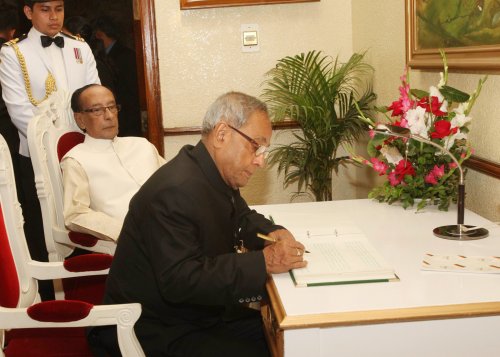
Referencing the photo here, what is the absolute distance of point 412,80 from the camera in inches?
124

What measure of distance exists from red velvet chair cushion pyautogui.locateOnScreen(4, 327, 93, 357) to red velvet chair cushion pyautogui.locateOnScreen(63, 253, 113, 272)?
0.76ft

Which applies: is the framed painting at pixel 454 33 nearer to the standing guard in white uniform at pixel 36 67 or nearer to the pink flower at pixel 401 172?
the pink flower at pixel 401 172

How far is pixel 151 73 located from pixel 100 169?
1371mm

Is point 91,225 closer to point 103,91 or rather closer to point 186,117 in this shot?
point 103,91

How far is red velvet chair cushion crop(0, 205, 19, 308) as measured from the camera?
75.6 inches

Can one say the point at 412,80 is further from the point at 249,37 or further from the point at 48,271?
the point at 48,271

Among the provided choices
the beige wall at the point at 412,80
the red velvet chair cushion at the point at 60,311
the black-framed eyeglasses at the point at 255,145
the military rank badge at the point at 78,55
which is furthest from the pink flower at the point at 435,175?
the military rank badge at the point at 78,55

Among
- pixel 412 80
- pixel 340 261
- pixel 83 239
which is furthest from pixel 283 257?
pixel 412 80

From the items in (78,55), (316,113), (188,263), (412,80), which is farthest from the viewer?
(78,55)

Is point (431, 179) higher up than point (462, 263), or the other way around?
point (431, 179)

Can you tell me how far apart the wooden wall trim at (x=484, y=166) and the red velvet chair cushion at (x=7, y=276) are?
5.49ft

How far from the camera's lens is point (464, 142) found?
2457mm

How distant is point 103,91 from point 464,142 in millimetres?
1696

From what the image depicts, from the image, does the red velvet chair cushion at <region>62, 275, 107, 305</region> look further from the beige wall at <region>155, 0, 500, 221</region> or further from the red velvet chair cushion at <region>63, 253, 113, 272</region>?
the beige wall at <region>155, 0, 500, 221</region>
